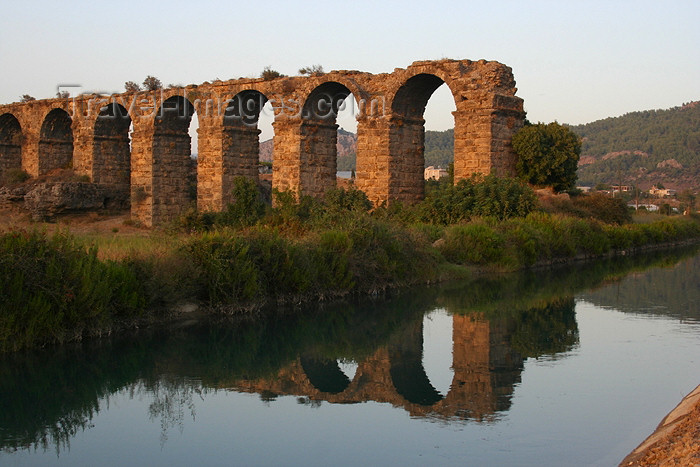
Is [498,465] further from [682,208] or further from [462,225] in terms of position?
[682,208]

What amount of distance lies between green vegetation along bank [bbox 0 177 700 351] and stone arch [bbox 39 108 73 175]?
11.3 meters

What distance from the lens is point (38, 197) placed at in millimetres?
21594

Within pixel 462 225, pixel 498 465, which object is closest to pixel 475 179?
pixel 462 225

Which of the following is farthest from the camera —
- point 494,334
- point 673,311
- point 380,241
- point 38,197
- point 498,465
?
point 38,197

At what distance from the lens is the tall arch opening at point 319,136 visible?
18688mm

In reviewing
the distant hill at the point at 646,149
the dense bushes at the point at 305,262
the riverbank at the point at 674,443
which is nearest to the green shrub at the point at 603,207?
the dense bushes at the point at 305,262

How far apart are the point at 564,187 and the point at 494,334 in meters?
10.7

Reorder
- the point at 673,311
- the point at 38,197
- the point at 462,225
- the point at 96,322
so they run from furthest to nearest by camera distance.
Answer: the point at 38,197 < the point at 462,225 < the point at 673,311 < the point at 96,322

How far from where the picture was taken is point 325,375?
7109mm

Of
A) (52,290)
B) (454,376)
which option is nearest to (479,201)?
(454,376)

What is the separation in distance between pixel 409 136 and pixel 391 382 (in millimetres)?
11721

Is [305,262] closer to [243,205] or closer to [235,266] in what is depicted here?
[235,266]

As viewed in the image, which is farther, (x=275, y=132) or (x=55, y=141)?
(x=55, y=141)

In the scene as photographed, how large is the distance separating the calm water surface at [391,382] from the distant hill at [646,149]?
58.3 metres
